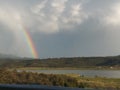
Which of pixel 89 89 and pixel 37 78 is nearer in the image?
pixel 89 89

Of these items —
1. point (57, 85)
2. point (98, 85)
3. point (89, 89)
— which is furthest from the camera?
point (57, 85)

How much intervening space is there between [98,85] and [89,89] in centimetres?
1040

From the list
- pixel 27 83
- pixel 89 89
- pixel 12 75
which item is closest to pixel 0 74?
pixel 12 75

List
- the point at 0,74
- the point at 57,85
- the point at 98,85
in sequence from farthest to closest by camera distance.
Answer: the point at 0,74
the point at 57,85
the point at 98,85

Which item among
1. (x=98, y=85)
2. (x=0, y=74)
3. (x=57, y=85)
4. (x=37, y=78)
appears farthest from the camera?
(x=0, y=74)

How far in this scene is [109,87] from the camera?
12525 cm

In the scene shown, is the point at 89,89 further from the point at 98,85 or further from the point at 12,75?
the point at 12,75

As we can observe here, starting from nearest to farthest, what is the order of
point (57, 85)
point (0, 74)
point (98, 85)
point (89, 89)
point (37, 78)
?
point (89, 89), point (98, 85), point (57, 85), point (37, 78), point (0, 74)

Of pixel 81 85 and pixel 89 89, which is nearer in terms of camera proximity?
pixel 89 89

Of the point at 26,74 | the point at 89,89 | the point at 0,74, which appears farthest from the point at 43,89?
the point at 0,74

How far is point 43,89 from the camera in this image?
399 feet

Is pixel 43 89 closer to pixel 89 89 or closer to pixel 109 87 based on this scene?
pixel 89 89

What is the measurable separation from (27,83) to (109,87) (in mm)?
43673

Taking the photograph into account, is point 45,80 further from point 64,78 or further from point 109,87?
point 109,87
